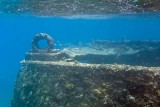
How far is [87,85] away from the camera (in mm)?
10164

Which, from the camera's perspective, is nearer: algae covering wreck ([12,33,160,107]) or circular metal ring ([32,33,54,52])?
algae covering wreck ([12,33,160,107])

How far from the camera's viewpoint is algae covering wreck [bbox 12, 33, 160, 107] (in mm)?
8734

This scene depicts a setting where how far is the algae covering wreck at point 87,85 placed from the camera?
8734 mm

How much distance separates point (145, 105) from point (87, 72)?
8.63ft

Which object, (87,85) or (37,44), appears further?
(37,44)

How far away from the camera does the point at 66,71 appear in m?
11.2

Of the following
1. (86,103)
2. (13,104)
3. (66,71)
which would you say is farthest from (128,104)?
(13,104)

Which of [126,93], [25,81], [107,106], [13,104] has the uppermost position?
[126,93]

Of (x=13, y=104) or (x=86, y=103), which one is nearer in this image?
(x=86, y=103)

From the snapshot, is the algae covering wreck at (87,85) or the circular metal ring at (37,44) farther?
the circular metal ring at (37,44)

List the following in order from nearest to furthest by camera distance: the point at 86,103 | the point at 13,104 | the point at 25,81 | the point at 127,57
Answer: the point at 86,103 → the point at 25,81 → the point at 13,104 → the point at 127,57

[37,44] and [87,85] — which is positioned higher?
[87,85]

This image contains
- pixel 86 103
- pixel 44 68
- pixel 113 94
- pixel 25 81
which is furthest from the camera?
pixel 25 81

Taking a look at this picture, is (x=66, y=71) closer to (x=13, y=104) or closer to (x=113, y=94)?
(x=113, y=94)
